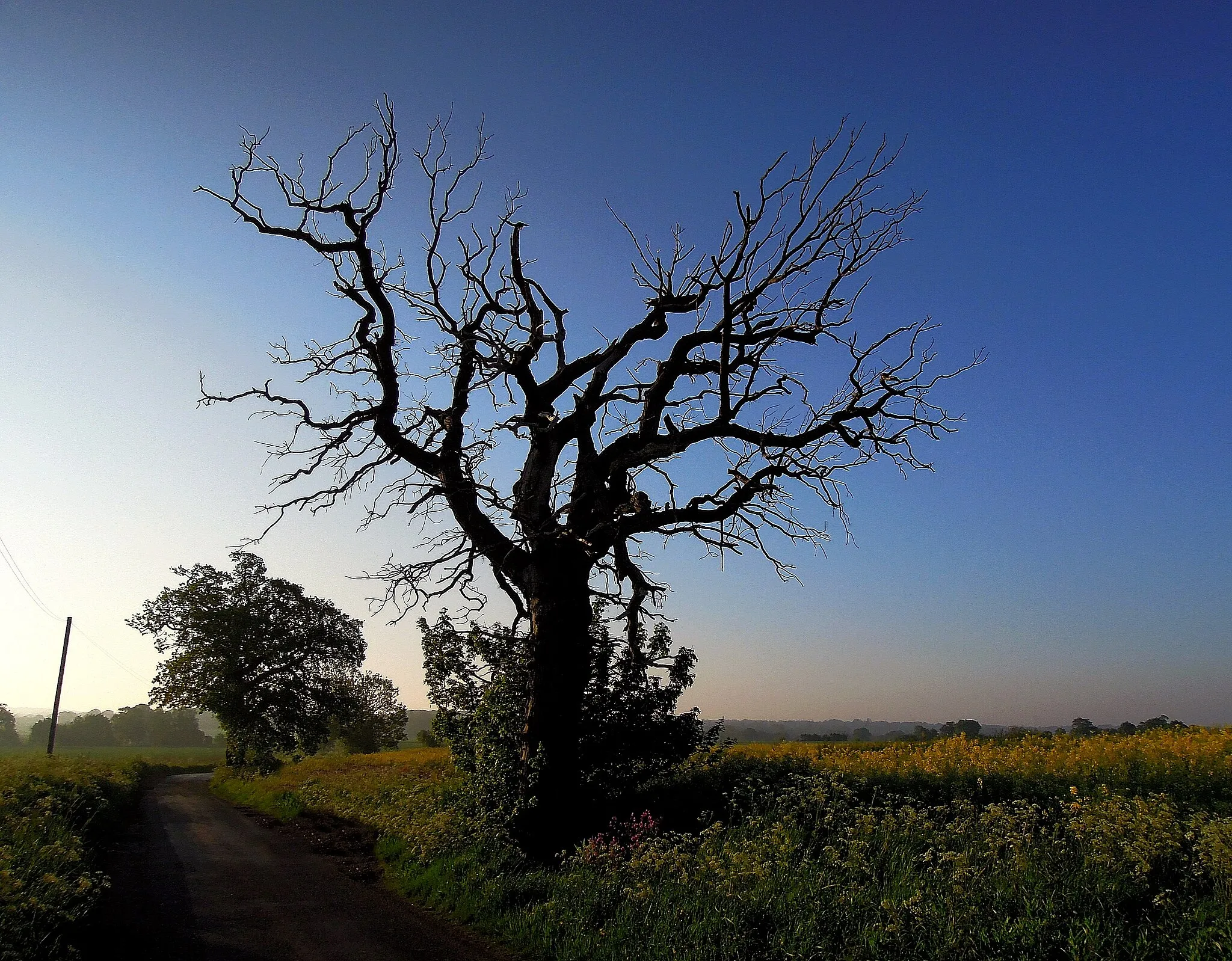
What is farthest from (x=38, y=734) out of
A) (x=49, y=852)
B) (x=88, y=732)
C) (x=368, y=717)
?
(x=49, y=852)

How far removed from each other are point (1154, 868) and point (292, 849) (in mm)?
14230

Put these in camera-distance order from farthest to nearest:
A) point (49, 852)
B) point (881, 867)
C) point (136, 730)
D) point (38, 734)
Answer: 1. point (136, 730)
2. point (38, 734)
3. point (49, 852)
4. point (881, 867)

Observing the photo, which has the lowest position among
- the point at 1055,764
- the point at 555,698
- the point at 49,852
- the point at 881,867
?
the point at 881,867

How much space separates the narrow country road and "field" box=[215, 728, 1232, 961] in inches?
25.7

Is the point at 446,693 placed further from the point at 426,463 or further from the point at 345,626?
the point at 345,626

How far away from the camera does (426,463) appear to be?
45.8 feet

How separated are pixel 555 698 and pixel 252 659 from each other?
1301 inches

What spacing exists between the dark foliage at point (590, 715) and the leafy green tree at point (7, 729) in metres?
143

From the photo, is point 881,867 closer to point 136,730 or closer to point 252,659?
point 252,659

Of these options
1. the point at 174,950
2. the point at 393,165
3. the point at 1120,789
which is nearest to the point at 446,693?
Answer: the point at 174,950

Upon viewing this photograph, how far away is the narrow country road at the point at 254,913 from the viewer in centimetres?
759

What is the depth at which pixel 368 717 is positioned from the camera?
170ft

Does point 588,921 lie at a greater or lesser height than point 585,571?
lesser

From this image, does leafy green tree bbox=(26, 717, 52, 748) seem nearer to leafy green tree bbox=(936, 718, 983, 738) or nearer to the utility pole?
the utility pole
